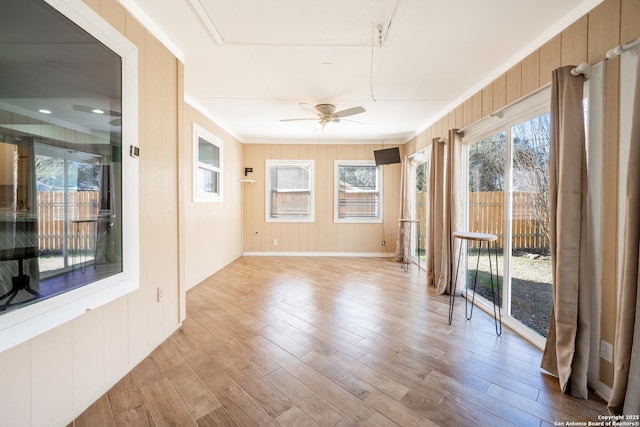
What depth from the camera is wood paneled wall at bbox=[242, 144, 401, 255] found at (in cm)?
586

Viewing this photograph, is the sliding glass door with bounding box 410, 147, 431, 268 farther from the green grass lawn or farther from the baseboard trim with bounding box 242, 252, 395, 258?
the green grass lawn

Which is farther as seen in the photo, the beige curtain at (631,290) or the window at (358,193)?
the window at (358,193)

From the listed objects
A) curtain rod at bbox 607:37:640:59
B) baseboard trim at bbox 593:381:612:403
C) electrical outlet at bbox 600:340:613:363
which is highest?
curtain rod at bbox 607:37:640:59

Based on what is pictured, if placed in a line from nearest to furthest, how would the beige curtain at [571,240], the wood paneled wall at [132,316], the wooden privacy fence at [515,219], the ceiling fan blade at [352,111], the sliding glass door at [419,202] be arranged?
1. the wood paneled wall at [132,316]
2. the beige curtain at [571,240]
3. the wooden privacy fence at [515,219]
4. the ceiling fan blade at [352,111]
5. the sliding glass door at [419,202]

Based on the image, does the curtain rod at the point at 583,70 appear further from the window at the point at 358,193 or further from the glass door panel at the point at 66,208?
the window at the point at 358,193

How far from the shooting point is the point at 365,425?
1.39 m

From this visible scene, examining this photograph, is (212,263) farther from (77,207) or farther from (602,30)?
(602,30)

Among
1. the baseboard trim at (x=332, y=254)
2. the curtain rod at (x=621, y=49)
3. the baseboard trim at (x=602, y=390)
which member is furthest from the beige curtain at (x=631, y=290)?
the baseboard trim at (x=332, y=254)

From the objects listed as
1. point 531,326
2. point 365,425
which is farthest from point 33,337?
point 531,326

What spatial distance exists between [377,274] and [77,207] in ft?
13.0

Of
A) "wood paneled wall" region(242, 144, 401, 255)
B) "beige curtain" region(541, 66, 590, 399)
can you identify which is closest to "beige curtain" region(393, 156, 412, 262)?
"wood paneled wall" region(242, 144, 401, 255)

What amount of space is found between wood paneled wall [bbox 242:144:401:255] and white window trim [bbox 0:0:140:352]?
13.2 feet

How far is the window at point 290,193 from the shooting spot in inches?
233

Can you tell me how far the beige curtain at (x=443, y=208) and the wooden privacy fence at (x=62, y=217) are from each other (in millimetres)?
3589
